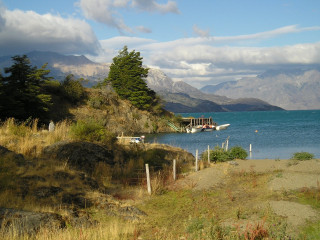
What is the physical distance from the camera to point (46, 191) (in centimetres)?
1172

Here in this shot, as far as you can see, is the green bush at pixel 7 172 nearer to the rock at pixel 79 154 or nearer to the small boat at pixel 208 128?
the rock at pixel 79 154

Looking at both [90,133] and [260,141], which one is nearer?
[90,133]

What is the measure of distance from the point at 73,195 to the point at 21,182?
2006 mm

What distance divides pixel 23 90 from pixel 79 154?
2726 cm

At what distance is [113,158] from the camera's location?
20.5 meters

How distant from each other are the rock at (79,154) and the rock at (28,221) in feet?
26.5

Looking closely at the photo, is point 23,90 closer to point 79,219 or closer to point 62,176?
point 62,176

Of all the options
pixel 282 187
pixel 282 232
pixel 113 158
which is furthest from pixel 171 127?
pixel 282 232

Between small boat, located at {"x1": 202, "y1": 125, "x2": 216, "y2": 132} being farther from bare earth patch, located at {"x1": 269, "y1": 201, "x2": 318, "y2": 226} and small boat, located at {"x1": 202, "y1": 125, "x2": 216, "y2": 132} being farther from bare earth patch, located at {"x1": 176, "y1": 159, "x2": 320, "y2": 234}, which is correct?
bare earth patch, located at {"x1": 269, "y1": 201, "x2": 318, "y2": 226}

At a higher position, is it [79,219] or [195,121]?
[79,219]

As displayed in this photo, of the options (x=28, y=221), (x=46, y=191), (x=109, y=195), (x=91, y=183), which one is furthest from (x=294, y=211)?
(x=46, y=191)

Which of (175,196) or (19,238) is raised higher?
(19,238)

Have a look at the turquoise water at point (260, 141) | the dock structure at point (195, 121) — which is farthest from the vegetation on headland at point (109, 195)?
the dock structure at point (195, 121)

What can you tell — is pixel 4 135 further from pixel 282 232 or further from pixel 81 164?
pixel 282 232
